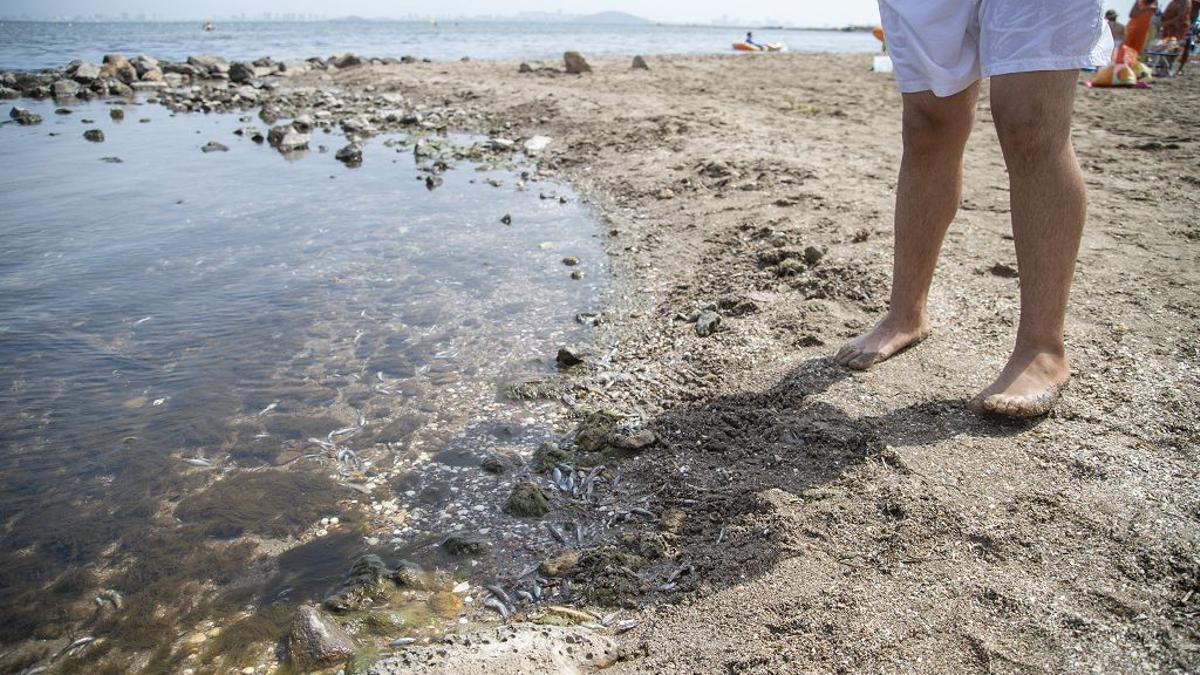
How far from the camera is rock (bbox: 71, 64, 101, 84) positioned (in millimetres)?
15062

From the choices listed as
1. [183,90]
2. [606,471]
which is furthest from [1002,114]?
[183,90]

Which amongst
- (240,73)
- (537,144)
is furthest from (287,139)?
(240,73)

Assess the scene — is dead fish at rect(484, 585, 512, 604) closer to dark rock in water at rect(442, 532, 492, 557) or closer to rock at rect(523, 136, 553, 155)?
dark rock in water at rect(442, 532, 492, 557)

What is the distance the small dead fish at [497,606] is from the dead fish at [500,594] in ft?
0.05

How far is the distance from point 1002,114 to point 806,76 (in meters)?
13.2

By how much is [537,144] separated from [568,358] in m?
5.67

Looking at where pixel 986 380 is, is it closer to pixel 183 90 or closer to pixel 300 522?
pixel 300 522

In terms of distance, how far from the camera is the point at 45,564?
229 cm

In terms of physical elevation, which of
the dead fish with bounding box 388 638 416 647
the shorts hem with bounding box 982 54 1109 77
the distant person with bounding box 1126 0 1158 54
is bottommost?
the dead fish with bounding box 388 638 416 647

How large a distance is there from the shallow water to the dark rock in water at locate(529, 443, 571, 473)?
13 centimetres

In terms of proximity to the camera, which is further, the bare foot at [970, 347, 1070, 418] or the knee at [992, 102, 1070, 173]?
the bare foot at [970, 347, 1070, 418]

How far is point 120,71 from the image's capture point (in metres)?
15.9

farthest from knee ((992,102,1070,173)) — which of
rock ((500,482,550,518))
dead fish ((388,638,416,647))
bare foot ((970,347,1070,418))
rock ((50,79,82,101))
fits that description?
rock ((50,79,82,101))

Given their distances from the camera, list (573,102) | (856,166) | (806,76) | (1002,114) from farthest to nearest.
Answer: (806,76) < (573,102) < (856,166) < (1002,114)
